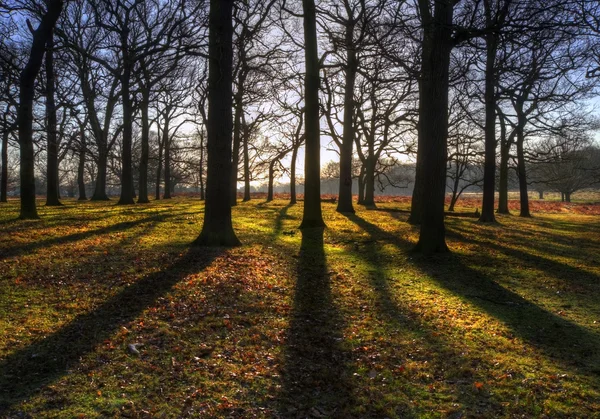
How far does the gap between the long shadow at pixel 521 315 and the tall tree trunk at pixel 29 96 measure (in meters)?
10.7

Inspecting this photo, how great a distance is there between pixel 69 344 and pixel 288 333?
88.7 inches

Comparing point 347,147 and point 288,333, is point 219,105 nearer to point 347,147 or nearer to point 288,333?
point 288,333

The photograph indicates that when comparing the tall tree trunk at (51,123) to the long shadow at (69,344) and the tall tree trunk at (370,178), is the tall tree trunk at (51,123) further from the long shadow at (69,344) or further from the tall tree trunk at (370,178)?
the tall tree trunk at (370,178)

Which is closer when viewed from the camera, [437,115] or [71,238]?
[437,115]

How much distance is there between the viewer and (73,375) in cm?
379

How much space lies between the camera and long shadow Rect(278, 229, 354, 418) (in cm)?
359

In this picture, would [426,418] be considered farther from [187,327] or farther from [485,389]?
[187,327]

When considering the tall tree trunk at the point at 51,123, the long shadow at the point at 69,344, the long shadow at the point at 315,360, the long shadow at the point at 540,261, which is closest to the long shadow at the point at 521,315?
the long shadow at the point at 540,261

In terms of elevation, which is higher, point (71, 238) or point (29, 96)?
point (29, 96)

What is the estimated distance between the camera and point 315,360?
4.41 metres

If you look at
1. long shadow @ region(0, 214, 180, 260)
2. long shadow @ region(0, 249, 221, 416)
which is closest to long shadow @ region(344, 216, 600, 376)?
long shadow @ region(0, 249, 221, 416)

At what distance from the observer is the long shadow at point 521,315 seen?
15.0 ft

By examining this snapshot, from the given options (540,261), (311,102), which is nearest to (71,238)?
(311,102)

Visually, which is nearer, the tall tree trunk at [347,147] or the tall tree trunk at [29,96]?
the tall tree trunk at [29,96]
